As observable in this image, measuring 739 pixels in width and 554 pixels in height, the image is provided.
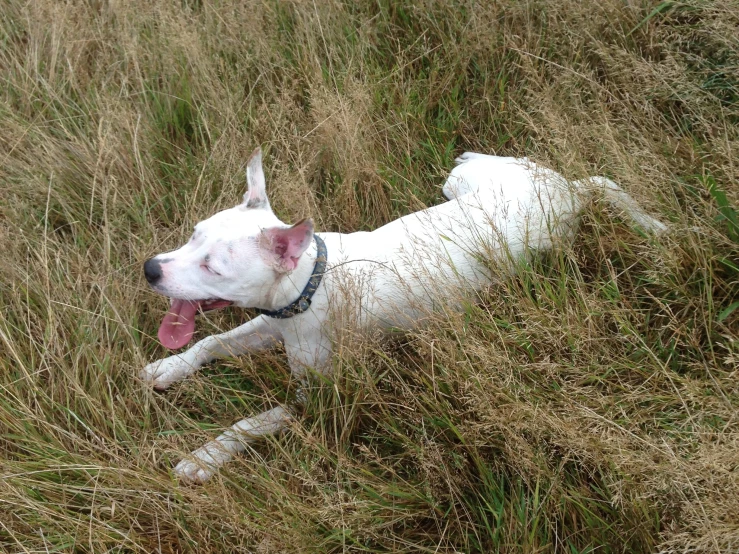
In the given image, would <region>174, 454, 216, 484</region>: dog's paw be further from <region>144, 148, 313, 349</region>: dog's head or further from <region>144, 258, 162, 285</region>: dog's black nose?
<region>144, 258, 162, 285</region>: dog's black nose

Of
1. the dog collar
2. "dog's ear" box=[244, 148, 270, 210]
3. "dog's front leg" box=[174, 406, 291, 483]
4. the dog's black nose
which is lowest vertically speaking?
"dog's front leg" box=[174, 406, 291, 483]

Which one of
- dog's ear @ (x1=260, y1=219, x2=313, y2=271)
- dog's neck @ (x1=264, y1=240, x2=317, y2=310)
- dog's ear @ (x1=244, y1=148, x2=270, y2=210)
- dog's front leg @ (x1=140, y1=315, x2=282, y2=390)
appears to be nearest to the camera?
dog's ear @ (x1=260, y1=219, x2=313, y2=271)

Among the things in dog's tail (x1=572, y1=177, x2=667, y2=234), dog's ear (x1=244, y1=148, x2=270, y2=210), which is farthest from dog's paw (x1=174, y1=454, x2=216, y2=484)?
dog's tail (x1=572, y1=177, x2=667, y2=234)

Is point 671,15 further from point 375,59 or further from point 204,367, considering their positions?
point 204,367

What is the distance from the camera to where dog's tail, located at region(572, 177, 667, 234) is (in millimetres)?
2676

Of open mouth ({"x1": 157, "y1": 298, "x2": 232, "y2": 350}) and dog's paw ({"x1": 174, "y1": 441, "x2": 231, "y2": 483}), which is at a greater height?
open mouth ({"x1": 157, "y1": 298, "x2": 232, "y2": 350})

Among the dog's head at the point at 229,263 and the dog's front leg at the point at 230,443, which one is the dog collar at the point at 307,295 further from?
the dog's front leg at the point at 230,443

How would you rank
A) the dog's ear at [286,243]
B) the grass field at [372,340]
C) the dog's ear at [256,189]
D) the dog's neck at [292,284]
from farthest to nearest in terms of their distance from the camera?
1. the dog's ear at [256,189]
2. the dog's neck at [292,284]
3. the dog's ear at [286,243]
4. the grass field at [372,340]

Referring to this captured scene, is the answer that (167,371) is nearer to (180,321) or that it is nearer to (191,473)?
(180,321)

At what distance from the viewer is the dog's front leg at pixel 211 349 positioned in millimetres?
2738

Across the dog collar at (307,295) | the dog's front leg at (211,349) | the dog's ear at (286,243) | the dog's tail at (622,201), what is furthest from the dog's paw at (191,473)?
the dog's tail at (622,201)

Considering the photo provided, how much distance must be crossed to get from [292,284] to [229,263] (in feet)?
0.77

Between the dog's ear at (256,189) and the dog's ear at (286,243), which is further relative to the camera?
the dog's ear at (256,189)

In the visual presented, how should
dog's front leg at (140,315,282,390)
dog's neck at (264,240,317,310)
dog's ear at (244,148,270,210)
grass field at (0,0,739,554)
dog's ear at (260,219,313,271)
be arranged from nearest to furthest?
1. grass field at (0,0,739,554)
2. dog's ear at (260,219,313,271)
3. dog's neck at (264,240,317,310)
4. dog's ear at (244,148,270,210)
5. dog's front leg at (140,315,282,390)
